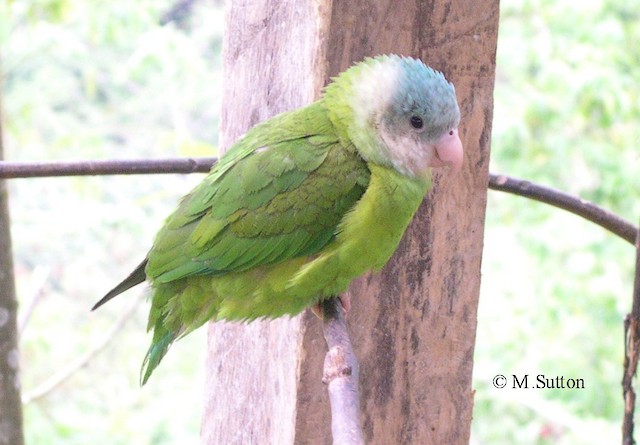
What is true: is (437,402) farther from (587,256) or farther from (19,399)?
(587,256)

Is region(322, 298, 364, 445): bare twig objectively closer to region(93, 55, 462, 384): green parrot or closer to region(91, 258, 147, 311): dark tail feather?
region(93, 55, 462, 384): green parrot

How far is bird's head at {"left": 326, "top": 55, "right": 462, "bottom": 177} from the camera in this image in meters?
1.13

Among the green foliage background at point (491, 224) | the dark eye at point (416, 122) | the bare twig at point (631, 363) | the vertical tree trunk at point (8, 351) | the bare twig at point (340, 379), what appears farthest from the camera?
the green foliage background at point (491, 224)

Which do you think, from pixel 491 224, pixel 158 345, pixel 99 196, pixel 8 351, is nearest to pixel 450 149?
pixel 158 345

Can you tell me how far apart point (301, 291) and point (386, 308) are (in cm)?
15

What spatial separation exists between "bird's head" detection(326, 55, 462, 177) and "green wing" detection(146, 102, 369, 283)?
0.12 feet

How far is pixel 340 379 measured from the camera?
2.97 feet

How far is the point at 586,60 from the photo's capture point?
3268 mm

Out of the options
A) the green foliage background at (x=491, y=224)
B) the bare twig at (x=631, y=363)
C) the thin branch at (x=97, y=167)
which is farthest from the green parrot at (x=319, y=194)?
the green foliage background at (x=491, y=224)

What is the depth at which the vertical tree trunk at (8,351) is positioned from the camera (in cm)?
132

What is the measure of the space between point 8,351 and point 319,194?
24.0 inches

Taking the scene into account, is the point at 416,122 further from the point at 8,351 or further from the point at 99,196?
the point at 99,196

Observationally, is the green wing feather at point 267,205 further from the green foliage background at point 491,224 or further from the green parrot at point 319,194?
the green foliage background at point 491,224

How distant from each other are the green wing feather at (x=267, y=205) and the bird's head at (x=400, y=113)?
0.03m
